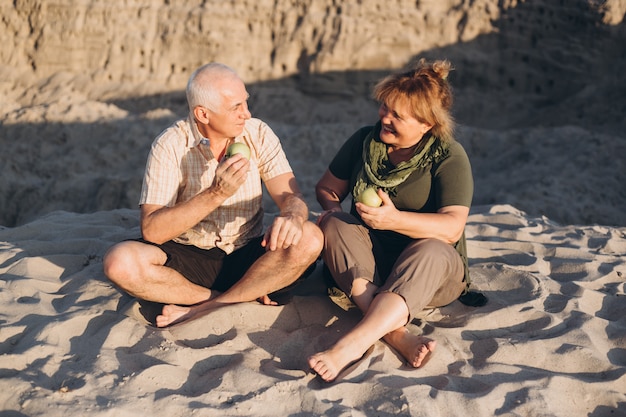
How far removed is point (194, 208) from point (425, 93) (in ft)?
4.08

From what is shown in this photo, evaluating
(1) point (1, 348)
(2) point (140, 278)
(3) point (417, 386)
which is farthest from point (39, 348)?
(3) point (417, 386)

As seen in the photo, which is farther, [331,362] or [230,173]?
[230,173]

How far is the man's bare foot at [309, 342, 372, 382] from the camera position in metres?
2.70

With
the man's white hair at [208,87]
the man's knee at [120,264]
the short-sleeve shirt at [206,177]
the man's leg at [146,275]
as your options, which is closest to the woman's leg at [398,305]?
the short-sleeve shirt at [206,177]

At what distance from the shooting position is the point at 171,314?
3225 mm

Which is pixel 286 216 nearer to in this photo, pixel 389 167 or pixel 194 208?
pixel 194 208

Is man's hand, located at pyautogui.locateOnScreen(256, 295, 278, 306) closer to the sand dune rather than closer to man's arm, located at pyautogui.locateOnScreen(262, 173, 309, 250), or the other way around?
the sand dune

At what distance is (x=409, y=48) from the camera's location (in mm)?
10812

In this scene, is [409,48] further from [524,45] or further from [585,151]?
[585,151]

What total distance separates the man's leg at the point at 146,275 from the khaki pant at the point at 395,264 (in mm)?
757

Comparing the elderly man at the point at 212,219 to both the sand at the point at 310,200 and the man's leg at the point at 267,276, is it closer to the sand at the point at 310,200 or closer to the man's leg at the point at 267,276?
the man's leg at the point at 267,276

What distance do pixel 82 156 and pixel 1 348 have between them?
5.79 meters

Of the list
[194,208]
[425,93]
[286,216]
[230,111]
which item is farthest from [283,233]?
[425,93]

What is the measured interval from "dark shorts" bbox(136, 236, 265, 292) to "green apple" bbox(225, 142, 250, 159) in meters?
0.54
